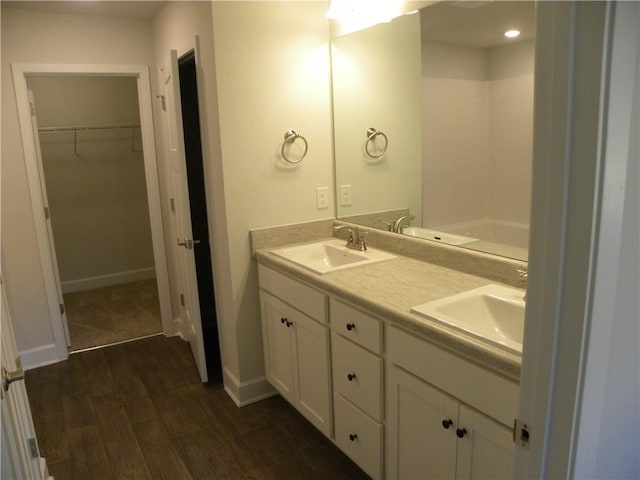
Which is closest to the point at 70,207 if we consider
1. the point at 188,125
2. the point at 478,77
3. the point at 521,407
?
the point at 188,125

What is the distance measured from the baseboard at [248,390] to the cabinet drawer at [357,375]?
2.65 feet

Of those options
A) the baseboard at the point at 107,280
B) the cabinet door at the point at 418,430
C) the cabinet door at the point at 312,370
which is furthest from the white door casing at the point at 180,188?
the baseboard at the point at 107,280

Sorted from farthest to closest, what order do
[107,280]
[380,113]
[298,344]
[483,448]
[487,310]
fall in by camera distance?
[107,280], [380,113], [298,344], [487,310], [483,448]

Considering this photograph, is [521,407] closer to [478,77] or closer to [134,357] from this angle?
[478,77]

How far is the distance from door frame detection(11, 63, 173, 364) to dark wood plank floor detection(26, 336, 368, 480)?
1.52 feet

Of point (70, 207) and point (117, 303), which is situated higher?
point (70, 207)

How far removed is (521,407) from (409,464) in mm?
996

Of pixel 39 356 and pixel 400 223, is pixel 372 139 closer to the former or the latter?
pixel 400 223

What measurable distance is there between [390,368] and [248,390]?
4.22 ft

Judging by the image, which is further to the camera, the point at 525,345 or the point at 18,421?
the point at 18,421

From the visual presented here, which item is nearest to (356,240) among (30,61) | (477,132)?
(477,132)

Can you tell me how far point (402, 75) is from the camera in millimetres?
2441

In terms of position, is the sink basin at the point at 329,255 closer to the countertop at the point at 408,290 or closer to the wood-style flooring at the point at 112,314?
the countertop at the point at 408,290

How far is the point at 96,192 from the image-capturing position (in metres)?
4.92
